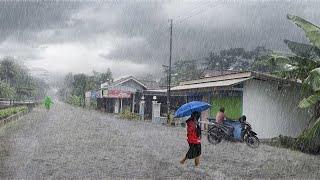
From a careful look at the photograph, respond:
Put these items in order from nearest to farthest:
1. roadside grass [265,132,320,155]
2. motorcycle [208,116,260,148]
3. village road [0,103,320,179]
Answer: village road [0,103,320,179], roadside grass [265,132,320,155], motorcycle [208,116,260,148]

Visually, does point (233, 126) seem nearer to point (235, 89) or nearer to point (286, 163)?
point (235, 89)

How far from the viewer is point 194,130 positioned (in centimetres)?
1138

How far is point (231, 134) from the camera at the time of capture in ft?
63.2

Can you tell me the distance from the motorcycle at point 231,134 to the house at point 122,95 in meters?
23.7

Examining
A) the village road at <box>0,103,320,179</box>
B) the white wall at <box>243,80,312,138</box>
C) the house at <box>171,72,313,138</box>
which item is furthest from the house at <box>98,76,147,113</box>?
the village road at <box>0,103,320,179</box>

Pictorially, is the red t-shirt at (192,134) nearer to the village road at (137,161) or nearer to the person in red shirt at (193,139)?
the person in red shirt at (193,139)

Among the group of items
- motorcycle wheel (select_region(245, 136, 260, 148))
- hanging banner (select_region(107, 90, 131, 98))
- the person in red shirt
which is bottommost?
motorcycle wheel (select_region(245, 136, 260, 148))

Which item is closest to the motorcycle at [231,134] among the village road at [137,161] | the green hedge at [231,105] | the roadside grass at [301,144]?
the village road at [137,161]

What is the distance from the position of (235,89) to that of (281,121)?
2995 millimetres

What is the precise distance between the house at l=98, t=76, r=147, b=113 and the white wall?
2296 centimetres

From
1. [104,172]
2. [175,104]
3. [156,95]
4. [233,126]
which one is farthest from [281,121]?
[156,95]

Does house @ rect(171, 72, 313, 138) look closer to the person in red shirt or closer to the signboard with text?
the person in red shirt

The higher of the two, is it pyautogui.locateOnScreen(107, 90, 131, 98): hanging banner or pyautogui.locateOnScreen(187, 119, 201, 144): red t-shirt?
pyautogui.locateOnScreen(107, 90, 131, 98): hanging banner

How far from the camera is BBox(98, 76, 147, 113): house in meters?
45.5
